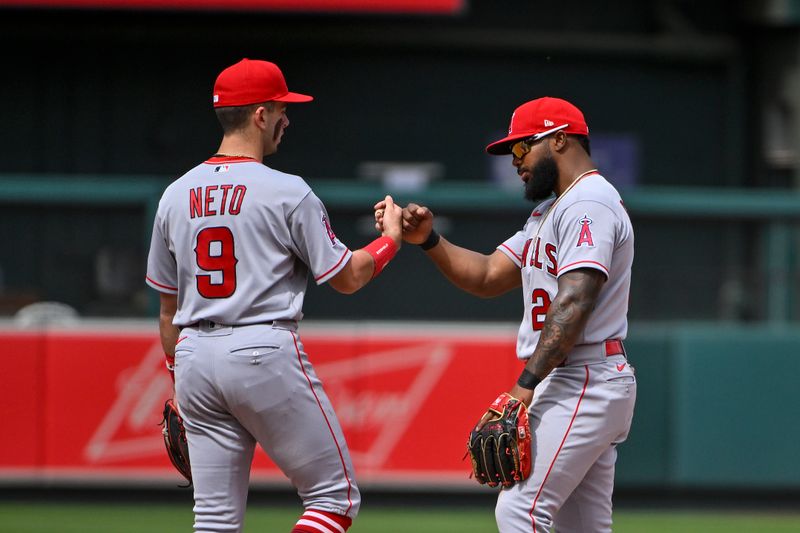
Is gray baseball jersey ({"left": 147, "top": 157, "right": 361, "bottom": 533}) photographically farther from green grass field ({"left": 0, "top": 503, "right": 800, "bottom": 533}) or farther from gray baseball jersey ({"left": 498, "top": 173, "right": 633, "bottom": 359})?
green grass field ({"left": 0, "top": 503, "right": 800, "bottom": 533})

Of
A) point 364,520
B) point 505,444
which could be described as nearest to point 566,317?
point 505,444

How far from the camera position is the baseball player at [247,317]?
12.6 ft

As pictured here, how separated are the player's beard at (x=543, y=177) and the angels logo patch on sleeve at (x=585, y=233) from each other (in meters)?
0.29

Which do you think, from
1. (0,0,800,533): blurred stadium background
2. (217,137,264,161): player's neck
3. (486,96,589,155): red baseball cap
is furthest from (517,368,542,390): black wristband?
(0,0,800,533): blurred stadium background

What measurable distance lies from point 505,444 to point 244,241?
3.41ft

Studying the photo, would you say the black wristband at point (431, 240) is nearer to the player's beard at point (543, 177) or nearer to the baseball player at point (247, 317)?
the player's beard at point (543, 177)

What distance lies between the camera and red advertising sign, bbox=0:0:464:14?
33.4 ft

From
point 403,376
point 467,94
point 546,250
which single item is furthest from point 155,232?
point 467,94

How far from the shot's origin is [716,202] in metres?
7.78

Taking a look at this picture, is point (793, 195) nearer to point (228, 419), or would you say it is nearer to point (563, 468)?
point (563, 468)

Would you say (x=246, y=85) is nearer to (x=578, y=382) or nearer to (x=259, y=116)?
(x=259, y=116)

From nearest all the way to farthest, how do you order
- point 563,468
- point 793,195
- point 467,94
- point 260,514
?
point 563,468, point 260,514, point 793,195, point 467,94

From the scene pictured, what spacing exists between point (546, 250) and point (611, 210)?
9.9 inches

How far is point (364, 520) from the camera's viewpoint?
22.7 ft
